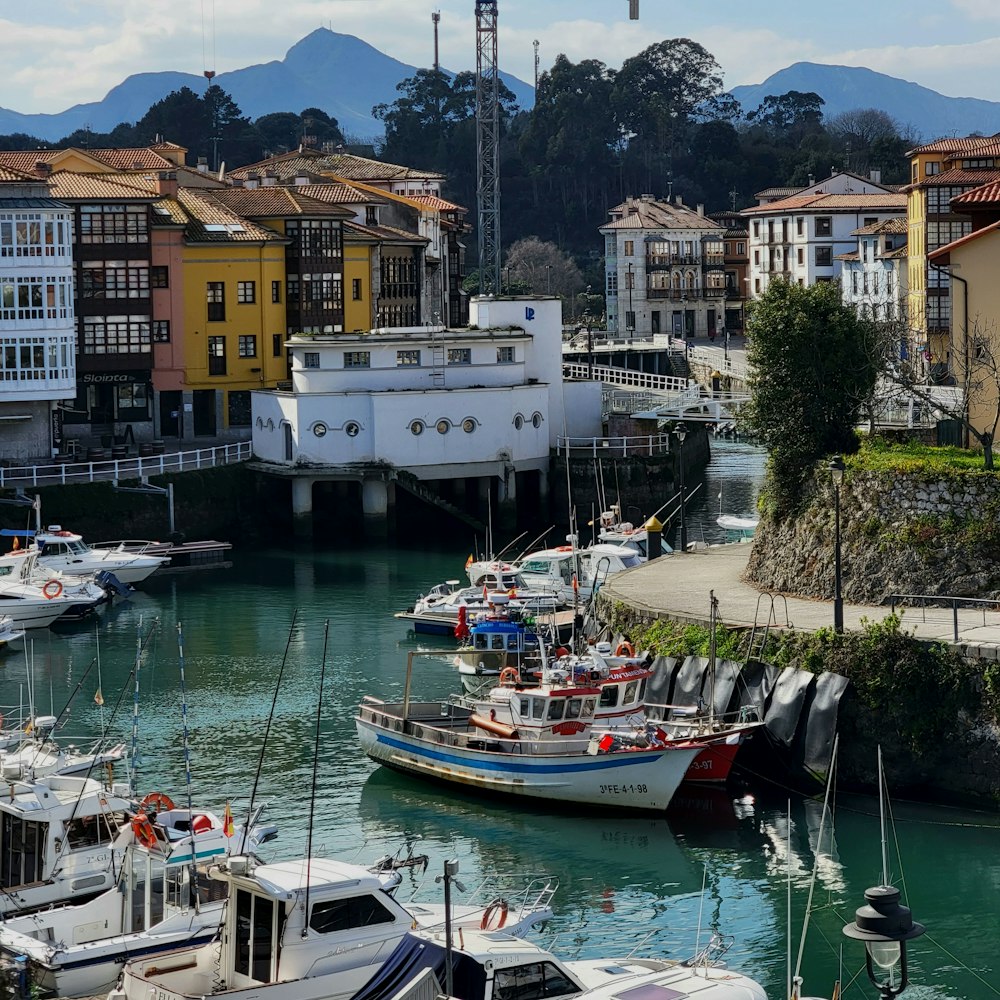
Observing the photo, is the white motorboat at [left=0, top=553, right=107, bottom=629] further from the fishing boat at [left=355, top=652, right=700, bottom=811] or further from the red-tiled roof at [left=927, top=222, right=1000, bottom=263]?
the red-tiled roof at [left=927, top=222, right=1000, bottom=263]

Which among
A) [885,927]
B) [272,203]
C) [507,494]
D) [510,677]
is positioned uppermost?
[272,203]

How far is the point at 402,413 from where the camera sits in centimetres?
7144

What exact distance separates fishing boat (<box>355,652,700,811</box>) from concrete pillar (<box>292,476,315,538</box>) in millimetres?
32487

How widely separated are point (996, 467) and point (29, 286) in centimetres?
4135

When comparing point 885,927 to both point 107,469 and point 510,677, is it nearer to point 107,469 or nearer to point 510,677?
point 510,677

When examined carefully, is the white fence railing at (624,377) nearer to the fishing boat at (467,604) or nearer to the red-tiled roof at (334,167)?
the red-tiled roof at (334,167)

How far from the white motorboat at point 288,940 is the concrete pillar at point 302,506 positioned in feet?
157

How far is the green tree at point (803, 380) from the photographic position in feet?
150

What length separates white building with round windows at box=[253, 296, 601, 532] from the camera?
7150cm

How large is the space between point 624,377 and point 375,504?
21992 mm

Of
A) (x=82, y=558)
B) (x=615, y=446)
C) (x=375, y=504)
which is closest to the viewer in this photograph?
(x=82, y=558)

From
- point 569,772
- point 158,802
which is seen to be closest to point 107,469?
point 569,772

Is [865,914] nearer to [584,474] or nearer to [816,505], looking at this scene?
[816,505]

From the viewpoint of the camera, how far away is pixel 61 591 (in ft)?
Result: 186
